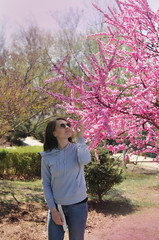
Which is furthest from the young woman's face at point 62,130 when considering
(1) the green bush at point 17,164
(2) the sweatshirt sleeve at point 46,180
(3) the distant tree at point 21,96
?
(1) the green bush at point 17,164

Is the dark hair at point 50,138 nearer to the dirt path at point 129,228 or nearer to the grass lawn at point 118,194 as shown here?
the dirt path at point 129,228

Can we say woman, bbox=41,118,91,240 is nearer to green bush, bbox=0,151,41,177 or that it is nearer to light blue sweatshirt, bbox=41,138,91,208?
light blue sweatshirt, bbox=41,138,91,208

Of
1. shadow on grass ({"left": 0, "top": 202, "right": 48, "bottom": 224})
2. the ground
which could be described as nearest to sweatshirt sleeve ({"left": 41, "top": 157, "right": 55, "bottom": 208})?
the ground

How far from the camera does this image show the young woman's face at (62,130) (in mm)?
2131

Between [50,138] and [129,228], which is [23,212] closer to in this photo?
[129,228]

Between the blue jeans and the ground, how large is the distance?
2.06 meters

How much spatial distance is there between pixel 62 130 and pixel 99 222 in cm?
330

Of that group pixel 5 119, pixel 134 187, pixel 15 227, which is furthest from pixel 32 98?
pixel 134 187

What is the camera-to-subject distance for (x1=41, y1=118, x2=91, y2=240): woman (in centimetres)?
198

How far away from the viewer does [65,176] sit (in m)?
2.03

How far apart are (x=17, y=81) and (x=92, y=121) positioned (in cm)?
432

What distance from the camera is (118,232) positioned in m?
4.26

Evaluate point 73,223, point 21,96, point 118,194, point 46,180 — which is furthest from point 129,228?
point 21,96

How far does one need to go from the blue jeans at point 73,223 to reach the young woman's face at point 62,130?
1.82ft
